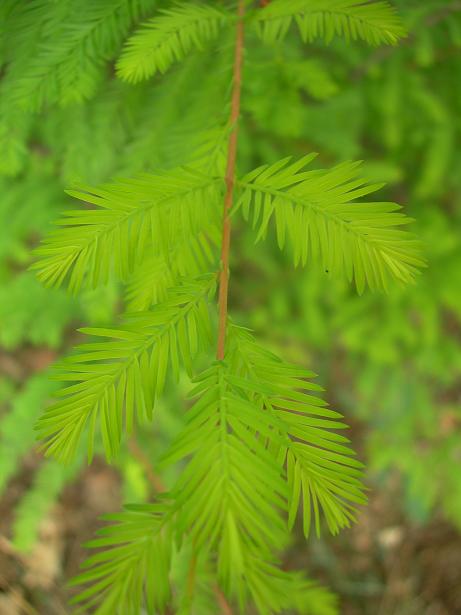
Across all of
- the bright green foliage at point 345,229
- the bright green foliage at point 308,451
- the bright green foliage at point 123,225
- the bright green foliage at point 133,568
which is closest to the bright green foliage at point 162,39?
the bright green foliage at point 123,225

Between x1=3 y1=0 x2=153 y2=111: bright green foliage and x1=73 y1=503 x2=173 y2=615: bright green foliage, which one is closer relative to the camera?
x1=73 y1=503 x2=173 y2=615: bright green foliage

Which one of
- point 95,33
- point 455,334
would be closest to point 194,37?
point 95,33

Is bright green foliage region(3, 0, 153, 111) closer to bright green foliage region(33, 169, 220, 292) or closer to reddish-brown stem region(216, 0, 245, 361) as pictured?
reddish-brown stem region(216, 0, 245, 361)

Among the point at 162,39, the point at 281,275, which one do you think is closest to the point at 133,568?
the point at 162,39

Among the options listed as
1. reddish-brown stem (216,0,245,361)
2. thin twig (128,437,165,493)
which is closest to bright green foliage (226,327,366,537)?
reddish-brown stem (216,0,245,361)

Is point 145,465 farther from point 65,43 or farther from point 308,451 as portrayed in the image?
point 65,43

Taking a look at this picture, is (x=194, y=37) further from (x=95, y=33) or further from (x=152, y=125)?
(x=152, y=125)
